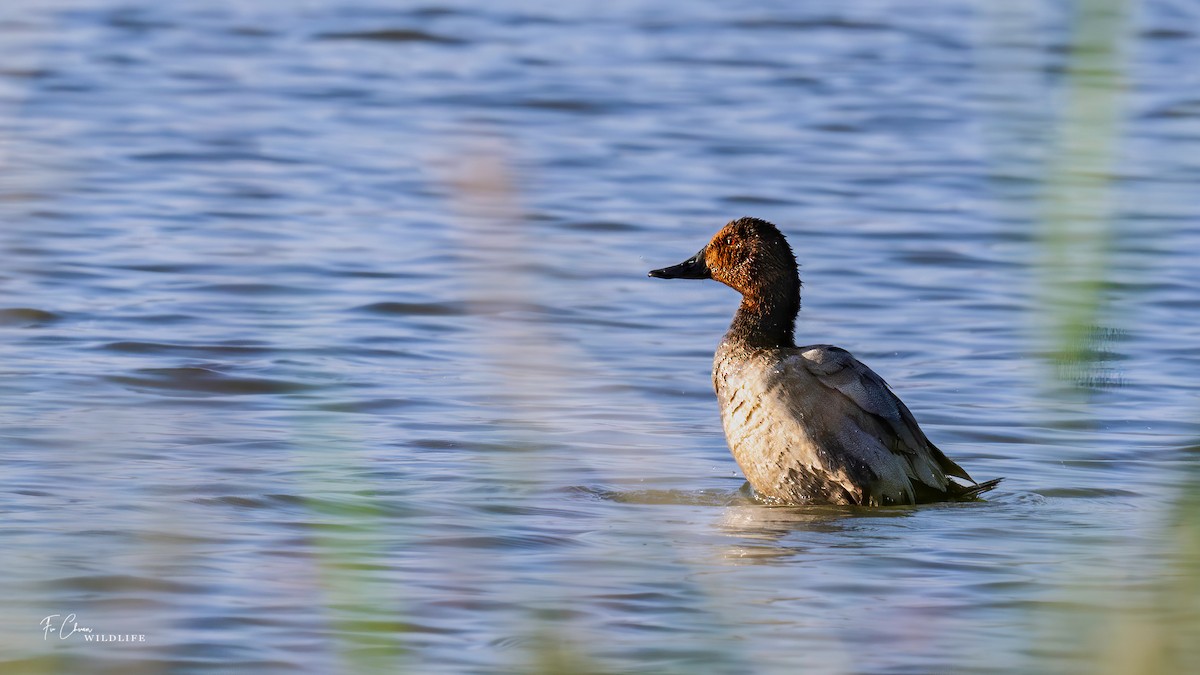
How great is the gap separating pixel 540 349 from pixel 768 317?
144 inches

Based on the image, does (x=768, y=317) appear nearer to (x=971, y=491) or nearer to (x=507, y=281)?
(x=971, y=491)

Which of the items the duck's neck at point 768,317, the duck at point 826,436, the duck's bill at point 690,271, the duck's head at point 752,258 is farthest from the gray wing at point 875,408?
the duck's bill at point 690,271

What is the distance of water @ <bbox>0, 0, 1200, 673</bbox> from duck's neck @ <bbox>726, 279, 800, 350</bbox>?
1.89 feet

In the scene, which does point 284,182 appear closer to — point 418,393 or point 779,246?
point 418,393

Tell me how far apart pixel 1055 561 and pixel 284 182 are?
7892 millimetres

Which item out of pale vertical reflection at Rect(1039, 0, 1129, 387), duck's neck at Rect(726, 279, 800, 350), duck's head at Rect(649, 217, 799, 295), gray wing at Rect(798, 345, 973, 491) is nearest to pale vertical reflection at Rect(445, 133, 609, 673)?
pale vertical reflection at Rect(1039, 0, 1129, 387)

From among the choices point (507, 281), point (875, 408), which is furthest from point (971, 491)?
point (507, 281)

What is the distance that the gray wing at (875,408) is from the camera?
709 centimetres

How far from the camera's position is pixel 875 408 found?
7082mm

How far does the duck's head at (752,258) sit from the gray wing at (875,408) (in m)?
0.55

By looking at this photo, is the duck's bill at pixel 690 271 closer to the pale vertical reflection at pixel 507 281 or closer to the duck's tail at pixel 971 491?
the duck's tail at pixel 971 491

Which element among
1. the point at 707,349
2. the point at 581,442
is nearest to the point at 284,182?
the point at 707,349

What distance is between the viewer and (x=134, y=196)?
12.8 meters

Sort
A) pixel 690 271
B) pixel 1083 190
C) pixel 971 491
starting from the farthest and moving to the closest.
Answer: pixel 690 271 → pixel 971 491 → pixel 1083 190
